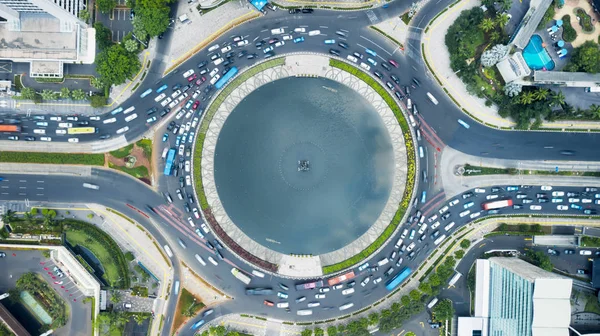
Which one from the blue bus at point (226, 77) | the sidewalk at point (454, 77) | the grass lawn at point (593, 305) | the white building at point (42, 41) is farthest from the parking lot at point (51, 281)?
the grass lawn at point (593, 305)

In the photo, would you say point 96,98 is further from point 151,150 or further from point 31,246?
point 31,246

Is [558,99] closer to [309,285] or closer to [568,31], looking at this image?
[568,31]

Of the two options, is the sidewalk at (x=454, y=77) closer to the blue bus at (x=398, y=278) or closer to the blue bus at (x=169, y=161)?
the blue bus at (x=398, y=278)

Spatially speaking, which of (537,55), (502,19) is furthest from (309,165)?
(537,55)

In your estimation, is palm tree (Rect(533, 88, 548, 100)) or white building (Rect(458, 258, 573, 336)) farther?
palm tree (Rect(533, 88, 548, 100))

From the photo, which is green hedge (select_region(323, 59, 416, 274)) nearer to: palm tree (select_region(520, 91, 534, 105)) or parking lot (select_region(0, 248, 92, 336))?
Answer: palm tree (select_region(520, 91, 534, 105))

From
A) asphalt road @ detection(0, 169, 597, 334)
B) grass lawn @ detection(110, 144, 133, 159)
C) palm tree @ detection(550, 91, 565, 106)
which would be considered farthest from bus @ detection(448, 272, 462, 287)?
grass lawn @ detection(110, 144, 133, 159)

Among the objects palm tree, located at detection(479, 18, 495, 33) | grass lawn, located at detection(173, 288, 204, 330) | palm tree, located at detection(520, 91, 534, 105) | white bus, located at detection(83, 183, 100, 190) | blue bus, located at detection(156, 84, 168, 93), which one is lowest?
grass lawn, located at detection(173, 288, 204, 330)

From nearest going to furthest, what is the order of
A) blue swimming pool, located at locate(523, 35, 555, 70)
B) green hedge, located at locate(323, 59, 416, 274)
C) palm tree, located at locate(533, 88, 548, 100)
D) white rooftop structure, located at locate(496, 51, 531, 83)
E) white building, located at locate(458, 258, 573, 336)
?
white building, located at locate(458, 258, 573, 336) < white rooftop structure, located at locate(496, 51, 531, 83) < palm tree, located at locate(533, 88, 548, 100) < blue swimming pool, located at locate(523, 35, 555, 70) < green hedge, located at locate(323, 59, 416, 274)

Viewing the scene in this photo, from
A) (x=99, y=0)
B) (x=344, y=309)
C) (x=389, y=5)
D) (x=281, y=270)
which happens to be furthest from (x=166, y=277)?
(x=389, y=5)
